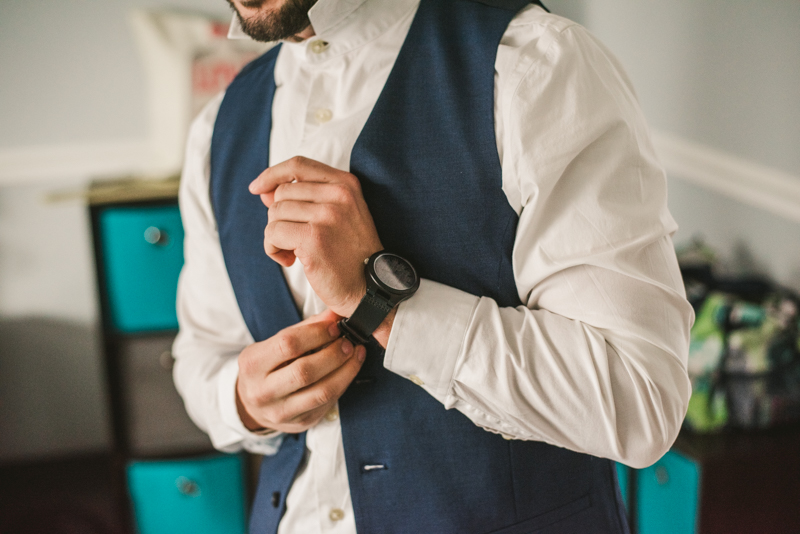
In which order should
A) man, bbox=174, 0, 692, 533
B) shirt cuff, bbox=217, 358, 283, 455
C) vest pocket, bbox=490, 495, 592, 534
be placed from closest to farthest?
man, bbox=174, 0, 692, 533 → vest pocket, bbox=490, 495, 592, 534 → shirt cuff, bbox=217, 358, 283, 455

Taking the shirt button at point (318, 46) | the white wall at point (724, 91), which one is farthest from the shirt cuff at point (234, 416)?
the white wall at point (724, 91)

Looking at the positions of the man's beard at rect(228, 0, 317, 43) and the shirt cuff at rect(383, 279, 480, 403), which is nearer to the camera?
the shirt cuff at rect(383, 279, 480, 403)

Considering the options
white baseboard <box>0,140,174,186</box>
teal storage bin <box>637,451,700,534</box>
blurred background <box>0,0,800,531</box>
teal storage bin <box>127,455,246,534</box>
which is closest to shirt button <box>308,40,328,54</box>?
blurred background <box>0,0,800,531</box>

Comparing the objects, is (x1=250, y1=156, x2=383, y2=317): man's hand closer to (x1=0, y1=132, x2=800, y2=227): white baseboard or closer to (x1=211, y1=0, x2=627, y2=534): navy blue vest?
(x1=211, y1=0, x2=627, y2=534): navy blue vest

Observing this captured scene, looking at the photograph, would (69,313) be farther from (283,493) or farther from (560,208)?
(560,208)

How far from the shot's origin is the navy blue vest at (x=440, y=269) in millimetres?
745

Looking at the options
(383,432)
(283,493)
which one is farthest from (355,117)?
(283,493)

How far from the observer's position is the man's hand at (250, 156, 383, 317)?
68 cm

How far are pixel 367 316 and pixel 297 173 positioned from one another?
0.66ft

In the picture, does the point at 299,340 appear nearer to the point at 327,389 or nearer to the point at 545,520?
the point at 327,389

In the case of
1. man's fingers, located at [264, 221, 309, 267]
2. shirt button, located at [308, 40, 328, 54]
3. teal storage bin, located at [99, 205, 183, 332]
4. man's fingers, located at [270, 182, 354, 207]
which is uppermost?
shirt button, located at [308, 40, 328, 54]

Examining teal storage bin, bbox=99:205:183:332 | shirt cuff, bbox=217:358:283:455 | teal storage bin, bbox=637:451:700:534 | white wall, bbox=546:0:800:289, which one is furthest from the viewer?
teal storage bin, bbox=99:205:183:332

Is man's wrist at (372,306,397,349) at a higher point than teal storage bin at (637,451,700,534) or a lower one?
higher

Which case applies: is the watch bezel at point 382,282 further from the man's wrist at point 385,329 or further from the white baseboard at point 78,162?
the white baseboard at point 78,162
